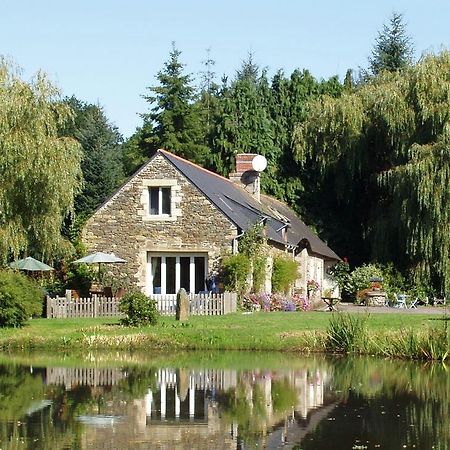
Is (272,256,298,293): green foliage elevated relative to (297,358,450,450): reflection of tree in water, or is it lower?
elevated

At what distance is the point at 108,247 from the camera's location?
3478cm

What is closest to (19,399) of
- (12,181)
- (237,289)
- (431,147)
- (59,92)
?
(12,181)

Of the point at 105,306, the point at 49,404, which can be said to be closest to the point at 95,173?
the point at 105,306

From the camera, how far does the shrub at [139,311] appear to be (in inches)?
1004

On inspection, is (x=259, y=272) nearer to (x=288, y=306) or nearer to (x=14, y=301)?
(x=288, y=306)

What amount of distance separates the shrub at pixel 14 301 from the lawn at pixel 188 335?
407mm

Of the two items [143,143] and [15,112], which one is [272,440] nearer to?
[15,112]

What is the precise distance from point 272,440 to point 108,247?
22929mm

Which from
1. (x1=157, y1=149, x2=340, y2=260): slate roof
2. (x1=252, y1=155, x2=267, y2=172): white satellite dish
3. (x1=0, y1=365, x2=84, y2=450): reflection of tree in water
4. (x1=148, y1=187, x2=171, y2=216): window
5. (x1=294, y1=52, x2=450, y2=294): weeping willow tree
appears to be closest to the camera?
(x1=0, y1=365, x2=84, y2=450): reflection of tree in water

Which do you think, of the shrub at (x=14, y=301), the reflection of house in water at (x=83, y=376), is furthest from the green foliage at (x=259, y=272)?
the reflection of house in water at (x=83, y=376)

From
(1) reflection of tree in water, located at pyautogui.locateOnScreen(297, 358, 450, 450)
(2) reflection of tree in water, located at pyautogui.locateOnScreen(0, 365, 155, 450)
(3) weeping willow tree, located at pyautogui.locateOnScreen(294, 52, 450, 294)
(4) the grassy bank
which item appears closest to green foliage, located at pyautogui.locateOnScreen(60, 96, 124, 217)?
(3) weeping willow tree, located at pyautogui.locateOnScreen(294, 52, 450, 294)

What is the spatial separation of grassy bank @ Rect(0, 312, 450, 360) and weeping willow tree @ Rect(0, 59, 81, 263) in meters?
3.31

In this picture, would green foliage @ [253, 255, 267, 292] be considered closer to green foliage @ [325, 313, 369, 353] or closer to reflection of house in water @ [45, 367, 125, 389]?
green foliage @ [325, 313, 369, 353]

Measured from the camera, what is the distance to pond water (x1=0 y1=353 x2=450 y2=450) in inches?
490
